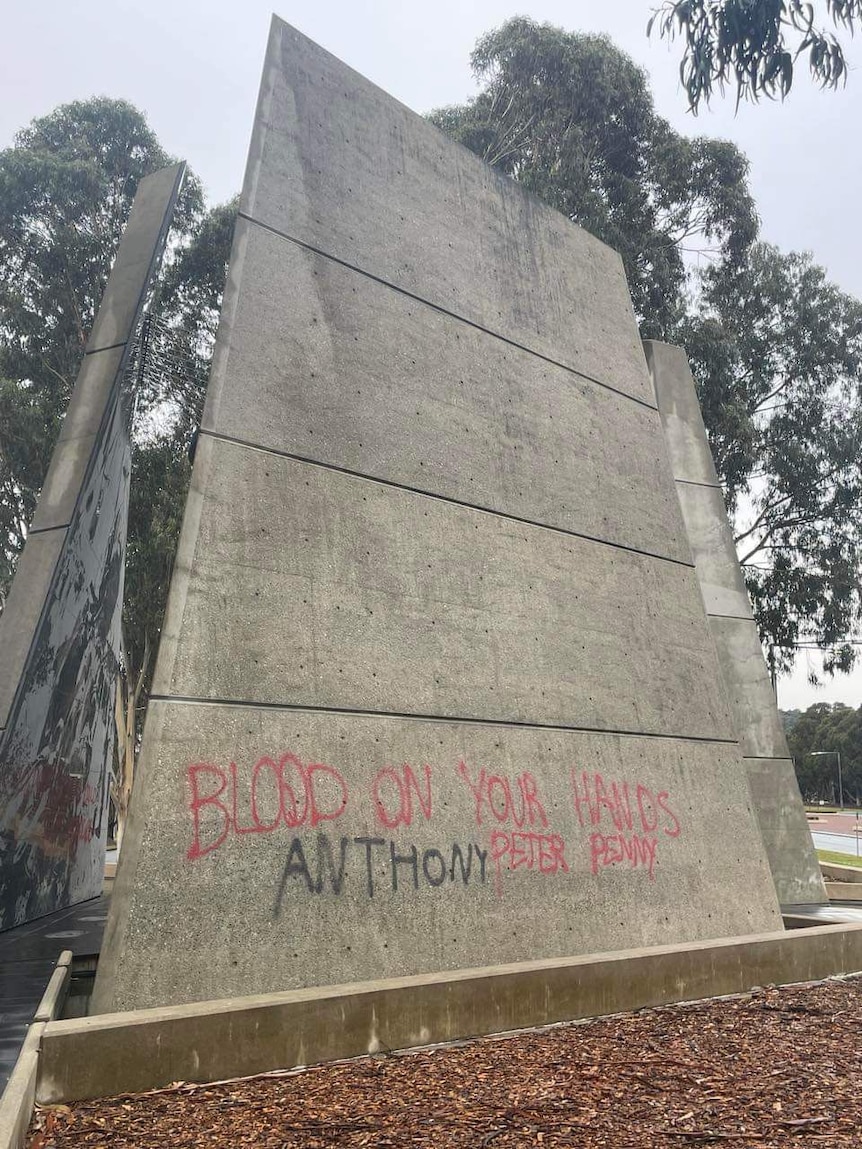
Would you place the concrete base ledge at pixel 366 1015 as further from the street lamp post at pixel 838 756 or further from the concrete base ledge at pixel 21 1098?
the street lamp post at pixel 838 756

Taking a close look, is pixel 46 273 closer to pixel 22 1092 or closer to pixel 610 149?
pixel 610 149

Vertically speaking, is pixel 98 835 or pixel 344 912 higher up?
pixel 98 835

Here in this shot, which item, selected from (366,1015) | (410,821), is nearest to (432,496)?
(410,821)

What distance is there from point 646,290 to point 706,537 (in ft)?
46.0

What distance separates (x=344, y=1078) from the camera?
14.6ft

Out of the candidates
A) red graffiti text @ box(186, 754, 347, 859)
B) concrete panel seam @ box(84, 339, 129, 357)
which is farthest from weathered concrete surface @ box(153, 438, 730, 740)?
concrete panel seam @ box(84, 339, 129, 357)

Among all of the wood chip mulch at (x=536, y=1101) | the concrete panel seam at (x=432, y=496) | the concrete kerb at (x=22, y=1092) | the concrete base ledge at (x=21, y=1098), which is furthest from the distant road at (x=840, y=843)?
the concrete base ledge at (x=21, y=1098)

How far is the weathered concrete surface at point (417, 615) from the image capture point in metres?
5.53

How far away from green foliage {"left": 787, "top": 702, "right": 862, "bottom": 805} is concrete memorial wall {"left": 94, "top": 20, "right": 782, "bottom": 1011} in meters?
73.8

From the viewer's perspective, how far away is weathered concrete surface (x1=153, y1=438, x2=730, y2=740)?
553cm

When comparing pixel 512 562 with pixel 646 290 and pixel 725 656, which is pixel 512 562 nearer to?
pixel 725 656

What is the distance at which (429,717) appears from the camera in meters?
6.21

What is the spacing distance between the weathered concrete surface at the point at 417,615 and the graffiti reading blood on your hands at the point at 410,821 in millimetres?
434

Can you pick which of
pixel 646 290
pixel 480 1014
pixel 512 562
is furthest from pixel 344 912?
pixel 646 290
